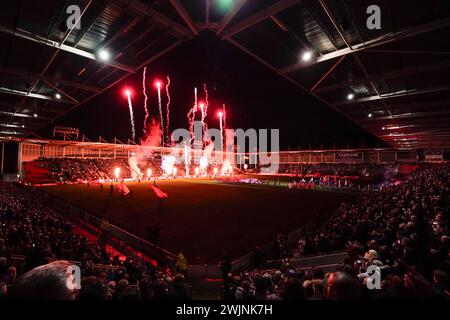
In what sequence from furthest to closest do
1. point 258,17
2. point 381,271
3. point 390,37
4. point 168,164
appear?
point 168,164 → point 390,37 → point 258,17 → point 381,271

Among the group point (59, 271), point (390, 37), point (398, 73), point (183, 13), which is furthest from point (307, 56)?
point (59, 271)

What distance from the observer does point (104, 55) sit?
379 inches

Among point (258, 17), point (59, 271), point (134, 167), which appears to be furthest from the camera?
point (134, 167)

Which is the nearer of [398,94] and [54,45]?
[54,45]

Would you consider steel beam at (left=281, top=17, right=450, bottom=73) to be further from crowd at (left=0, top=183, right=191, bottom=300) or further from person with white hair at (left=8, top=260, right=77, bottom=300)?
person with white hair at (left=8, top=260, right=77, bottom=300)

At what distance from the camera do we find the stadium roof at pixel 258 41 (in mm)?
6891

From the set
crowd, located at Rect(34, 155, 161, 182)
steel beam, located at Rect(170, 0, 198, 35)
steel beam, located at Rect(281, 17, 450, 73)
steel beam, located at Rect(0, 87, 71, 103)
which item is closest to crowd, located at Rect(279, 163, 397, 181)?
crowd, located at Rect(34, 155, 161, 182)

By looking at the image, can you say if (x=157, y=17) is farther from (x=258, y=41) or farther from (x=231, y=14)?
(x=258, y=41)


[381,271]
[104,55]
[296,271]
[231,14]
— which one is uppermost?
[104,55]

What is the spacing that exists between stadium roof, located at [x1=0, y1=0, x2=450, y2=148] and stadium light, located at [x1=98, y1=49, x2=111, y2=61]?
0.08 m

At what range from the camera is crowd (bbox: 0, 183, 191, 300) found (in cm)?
182

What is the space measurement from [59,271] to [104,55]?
A: 9.91m
